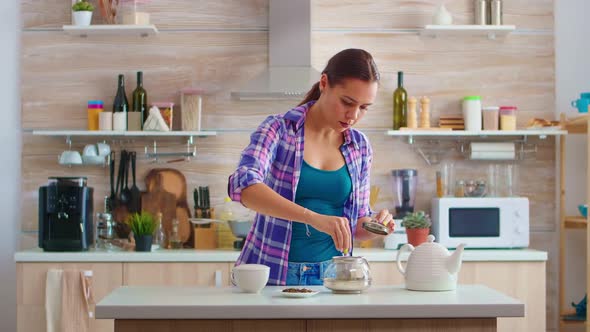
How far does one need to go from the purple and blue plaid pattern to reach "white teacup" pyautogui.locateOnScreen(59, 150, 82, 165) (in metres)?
2.20

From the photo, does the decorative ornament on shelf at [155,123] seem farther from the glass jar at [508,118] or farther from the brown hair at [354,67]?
the brown hair at [354,67]

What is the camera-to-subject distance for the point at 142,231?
4.29m

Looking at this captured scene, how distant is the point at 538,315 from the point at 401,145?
120cm

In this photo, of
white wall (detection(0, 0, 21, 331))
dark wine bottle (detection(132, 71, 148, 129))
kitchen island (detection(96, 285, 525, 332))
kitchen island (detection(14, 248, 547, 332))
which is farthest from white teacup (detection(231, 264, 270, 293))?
white wall (detection(0, 0, 21, 331))

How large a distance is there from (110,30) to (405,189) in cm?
185

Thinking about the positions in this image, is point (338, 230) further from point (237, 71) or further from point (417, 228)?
point (237, 71)

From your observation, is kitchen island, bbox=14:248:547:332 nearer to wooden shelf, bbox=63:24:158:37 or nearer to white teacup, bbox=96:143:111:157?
white teacup, bbox=96:143:111:157

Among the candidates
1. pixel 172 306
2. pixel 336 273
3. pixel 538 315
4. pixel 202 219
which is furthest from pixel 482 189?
pixel 172 306

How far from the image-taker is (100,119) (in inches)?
179

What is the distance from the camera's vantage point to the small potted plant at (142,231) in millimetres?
4277

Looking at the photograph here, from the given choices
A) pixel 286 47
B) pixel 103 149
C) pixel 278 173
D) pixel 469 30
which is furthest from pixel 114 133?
pixel 278 173

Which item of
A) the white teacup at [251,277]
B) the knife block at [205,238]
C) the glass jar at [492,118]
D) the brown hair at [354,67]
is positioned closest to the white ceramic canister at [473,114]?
the glass jar at [492,118]

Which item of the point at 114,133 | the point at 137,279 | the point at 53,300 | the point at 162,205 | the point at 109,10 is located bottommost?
the point at 53,300

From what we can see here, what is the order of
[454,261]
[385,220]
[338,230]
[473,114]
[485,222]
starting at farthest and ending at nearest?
[473,114] < [485,222] < [385,220] < [454,261] < [338,230]
